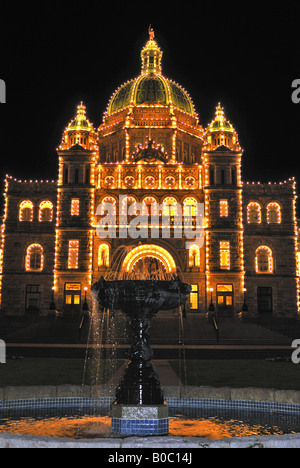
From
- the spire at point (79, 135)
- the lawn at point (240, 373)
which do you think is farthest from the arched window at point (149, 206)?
the lawn at point (240, 373)

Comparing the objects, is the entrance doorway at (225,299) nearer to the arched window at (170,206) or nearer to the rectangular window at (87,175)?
the arched window at (170,206)

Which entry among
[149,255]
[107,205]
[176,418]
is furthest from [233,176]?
[176,418]

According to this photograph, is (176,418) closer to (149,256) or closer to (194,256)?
(194,256)

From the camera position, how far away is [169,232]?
49219mm

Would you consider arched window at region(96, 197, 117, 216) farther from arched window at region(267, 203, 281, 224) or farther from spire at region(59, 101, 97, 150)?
arched window at region(267, 203, 281, 224)

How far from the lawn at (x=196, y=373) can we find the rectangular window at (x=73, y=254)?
86.2ft

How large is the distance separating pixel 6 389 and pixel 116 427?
3553 millimetres

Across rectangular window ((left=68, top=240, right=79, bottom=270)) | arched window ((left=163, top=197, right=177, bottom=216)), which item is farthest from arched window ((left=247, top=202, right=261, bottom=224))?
rectangular window ((left=68, top=240, right=79, bottom=270))

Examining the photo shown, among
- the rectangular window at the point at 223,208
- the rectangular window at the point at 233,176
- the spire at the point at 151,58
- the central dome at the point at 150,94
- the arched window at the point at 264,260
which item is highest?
the spire at the point at 151,58

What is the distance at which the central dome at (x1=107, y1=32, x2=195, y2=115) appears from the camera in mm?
59219

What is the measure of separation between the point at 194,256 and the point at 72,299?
12155mm

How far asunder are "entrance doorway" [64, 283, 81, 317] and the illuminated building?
9 centimetres

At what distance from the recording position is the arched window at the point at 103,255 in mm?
49156

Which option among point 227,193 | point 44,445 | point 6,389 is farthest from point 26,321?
point 44,445
